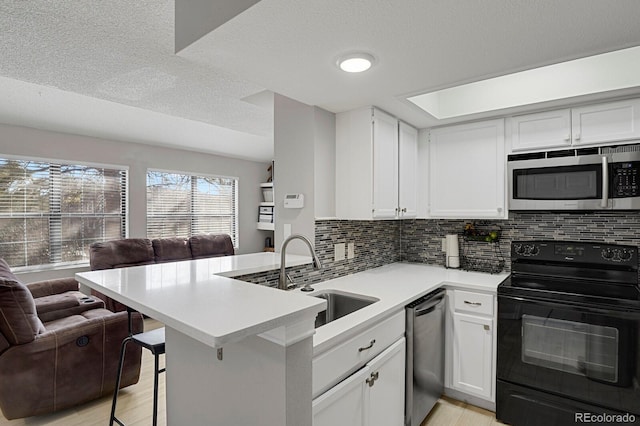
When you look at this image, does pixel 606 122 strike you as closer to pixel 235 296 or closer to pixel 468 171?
pixel 468 171

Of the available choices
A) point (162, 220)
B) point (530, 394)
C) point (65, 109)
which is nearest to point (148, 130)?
point (65, 109)

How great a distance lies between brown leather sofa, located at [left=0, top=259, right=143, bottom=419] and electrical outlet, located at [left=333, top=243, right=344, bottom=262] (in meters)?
1.71

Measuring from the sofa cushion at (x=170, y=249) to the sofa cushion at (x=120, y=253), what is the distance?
94 mm

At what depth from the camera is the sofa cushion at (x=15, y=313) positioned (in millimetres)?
2109

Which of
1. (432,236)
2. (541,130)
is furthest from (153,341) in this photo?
(541,130)

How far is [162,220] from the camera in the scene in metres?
5.13

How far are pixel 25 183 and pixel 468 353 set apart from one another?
4.94m

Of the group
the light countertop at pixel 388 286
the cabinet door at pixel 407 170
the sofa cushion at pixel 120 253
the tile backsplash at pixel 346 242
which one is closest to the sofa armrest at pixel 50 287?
the sofa cushion at pixel 120 253

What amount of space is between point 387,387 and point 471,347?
34.8 inches

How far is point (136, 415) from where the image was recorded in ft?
7.79

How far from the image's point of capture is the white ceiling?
1166mm

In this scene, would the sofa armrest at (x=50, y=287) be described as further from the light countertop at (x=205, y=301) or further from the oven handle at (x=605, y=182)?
the oven handle at (x=605, y=182)

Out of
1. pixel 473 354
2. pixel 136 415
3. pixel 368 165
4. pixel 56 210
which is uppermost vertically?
pixel 368 165

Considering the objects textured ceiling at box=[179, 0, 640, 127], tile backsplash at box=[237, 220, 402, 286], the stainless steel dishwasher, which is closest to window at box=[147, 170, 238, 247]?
tile backsplash at box=[237, 220, 402, 286]
